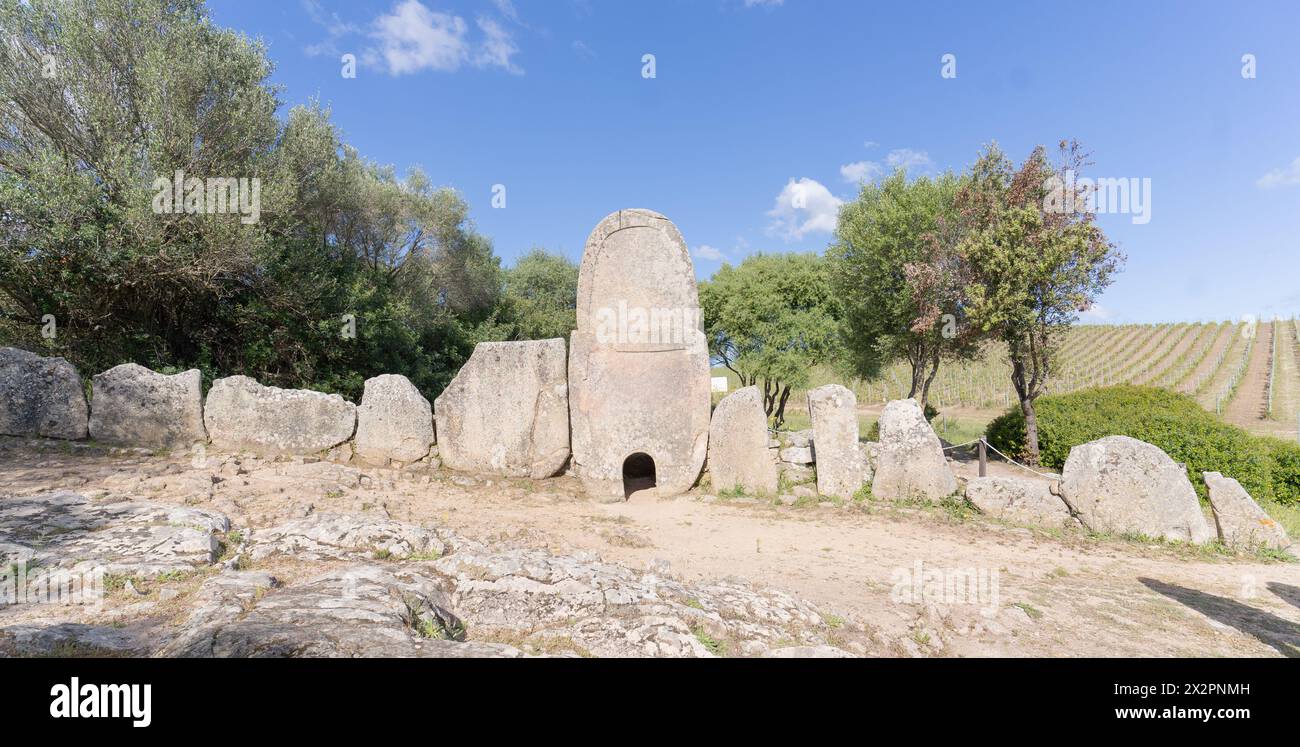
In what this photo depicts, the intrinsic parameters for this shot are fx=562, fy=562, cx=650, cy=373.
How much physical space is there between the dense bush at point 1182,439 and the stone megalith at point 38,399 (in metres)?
17.8

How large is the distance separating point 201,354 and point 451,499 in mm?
8503

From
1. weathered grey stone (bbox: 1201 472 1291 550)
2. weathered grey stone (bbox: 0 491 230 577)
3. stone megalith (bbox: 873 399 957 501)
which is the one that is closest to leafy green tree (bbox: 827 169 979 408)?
stone megalith (bbox: 873 399 957 501)

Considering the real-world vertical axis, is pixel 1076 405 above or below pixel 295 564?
above

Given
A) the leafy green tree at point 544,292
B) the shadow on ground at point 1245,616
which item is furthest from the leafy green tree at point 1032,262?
the leafy green tree at point 544,292

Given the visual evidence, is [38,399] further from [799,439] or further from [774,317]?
[774,317]

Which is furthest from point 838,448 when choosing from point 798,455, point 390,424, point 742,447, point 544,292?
point 544,292

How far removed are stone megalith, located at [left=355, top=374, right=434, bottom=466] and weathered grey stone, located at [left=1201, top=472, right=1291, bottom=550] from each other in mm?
11986

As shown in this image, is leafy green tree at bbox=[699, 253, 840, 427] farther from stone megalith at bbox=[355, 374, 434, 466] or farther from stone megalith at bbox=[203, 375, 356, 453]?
stone megalith at bbox=[203, 375, 356, 453]

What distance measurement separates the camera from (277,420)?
942 cm

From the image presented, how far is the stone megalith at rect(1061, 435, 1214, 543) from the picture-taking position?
25.3 feet

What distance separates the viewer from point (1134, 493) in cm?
791

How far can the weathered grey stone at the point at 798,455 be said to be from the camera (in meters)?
9.99
